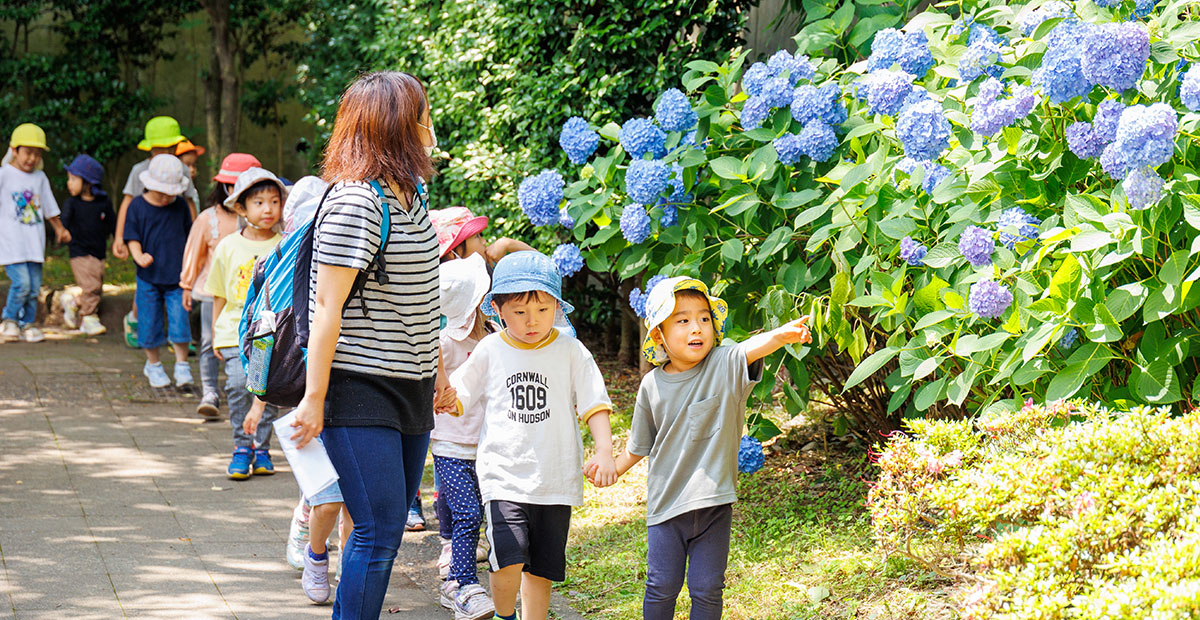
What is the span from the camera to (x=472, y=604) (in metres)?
4.09

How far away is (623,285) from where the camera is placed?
7379 millimetres

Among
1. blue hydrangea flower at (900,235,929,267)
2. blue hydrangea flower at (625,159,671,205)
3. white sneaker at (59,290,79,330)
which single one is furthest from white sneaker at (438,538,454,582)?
white sneaker at (59,290,79,330)

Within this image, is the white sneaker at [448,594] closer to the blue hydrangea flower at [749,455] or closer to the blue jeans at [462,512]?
the blue jeans at [462,512]

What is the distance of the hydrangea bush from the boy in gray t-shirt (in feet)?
1.76

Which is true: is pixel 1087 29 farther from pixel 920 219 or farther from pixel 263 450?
pixel 263 450

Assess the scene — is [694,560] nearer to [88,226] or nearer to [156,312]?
[156,312]

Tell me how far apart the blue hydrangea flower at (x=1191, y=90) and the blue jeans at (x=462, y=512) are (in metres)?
2.56

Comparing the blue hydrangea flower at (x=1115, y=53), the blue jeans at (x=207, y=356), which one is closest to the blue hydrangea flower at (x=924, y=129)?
the blue hydrangea flower at (x=1115, y=53)

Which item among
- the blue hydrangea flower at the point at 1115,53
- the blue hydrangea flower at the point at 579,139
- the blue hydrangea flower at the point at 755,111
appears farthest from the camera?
the blue hydrangea flower at the point at 579,139

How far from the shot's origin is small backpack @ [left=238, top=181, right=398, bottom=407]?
3189 mm

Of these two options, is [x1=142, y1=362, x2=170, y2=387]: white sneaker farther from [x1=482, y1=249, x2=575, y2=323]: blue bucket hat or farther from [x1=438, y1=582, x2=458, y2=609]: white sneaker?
[x1=482, y1=249, x2=575, y2=323]: blue bucket hat

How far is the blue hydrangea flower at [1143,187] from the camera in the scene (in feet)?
9.57

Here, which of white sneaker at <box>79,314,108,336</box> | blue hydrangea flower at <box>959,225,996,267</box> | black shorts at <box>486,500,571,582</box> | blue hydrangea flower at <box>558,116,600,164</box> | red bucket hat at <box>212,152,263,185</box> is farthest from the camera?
white sneaker at <box>79,314,108,336</box>

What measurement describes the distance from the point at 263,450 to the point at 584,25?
2.87m
